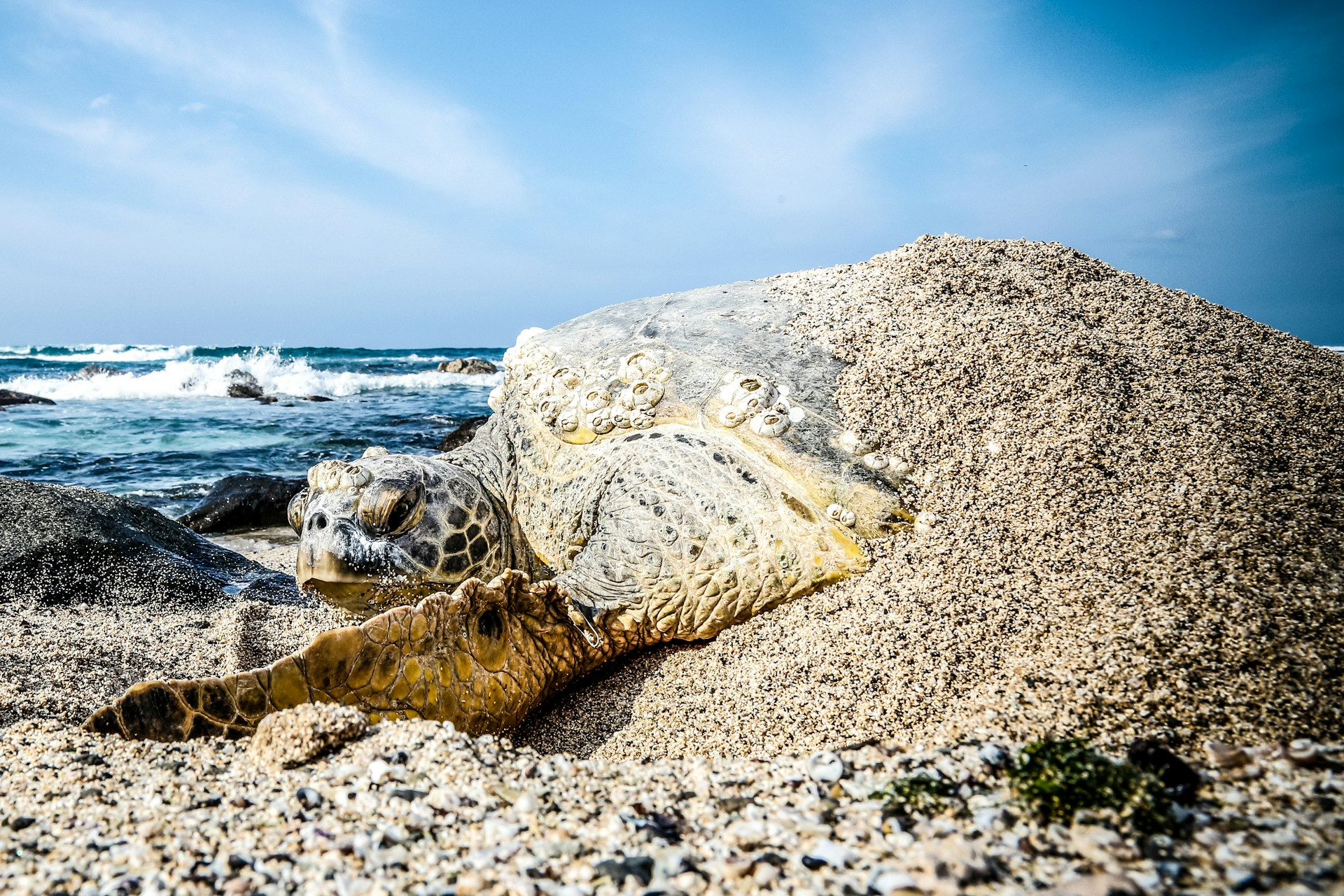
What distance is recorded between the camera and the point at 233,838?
122 centimetres

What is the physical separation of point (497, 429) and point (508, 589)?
173 centimetres

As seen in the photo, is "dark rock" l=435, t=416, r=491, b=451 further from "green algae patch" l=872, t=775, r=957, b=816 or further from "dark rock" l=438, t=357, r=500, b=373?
"dark rock" l=438, t=357, r=500, b=373

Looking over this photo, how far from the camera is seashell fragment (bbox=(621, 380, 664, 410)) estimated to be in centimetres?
308

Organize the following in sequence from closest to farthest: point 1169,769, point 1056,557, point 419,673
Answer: point 1169,769 → point 419,673 → point 1056,557

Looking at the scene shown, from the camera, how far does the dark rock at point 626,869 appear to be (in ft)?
3.47

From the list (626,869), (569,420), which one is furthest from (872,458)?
(626,869)

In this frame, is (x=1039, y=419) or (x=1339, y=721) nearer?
(x=1339, y=721)

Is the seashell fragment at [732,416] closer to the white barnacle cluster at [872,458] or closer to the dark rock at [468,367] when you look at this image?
the white barnacle cluster at [872,458]

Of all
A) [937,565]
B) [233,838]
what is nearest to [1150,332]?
[937,565]

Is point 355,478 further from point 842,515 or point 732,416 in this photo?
point 842,515

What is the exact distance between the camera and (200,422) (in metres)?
12.8

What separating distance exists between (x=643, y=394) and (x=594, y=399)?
0.26 meters

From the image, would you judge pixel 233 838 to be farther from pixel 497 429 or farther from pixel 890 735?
pixel 497 429

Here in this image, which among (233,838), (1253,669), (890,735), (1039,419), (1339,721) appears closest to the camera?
(233,838)
